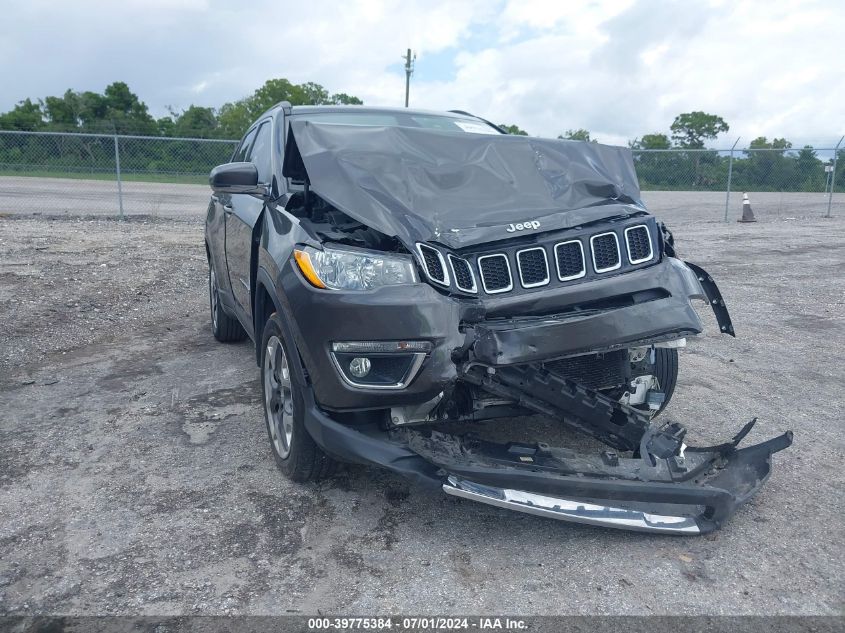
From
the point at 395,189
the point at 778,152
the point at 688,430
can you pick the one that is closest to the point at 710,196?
the point at 778,152

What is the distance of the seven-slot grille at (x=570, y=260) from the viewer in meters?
3.45

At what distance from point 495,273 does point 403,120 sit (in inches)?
86.9

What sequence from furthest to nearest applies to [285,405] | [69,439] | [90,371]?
[90,371] → [69,439] → [285,405]

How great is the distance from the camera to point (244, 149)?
6.02m

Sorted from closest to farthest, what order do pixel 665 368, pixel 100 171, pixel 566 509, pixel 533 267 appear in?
pixel 566 509, pixel 533 267, pixel 665 368, pixel 100 171

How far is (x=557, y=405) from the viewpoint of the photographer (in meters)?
3.46

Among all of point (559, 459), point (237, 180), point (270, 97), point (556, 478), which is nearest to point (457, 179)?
point (237, 180)

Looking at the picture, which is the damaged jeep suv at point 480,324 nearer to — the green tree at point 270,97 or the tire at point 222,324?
the tire at point 222,324

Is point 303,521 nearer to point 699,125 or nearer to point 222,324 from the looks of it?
point 222,324

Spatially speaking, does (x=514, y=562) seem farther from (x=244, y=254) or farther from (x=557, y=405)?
(x=244, y=254)

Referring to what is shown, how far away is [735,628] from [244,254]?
3323 millimetres

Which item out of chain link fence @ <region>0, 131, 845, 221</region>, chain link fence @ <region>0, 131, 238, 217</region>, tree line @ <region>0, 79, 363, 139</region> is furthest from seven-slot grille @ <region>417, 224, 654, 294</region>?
tree line @ <region>0, 79, 363, 139</region>

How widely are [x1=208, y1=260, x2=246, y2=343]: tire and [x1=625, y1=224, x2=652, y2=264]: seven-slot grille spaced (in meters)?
3.78

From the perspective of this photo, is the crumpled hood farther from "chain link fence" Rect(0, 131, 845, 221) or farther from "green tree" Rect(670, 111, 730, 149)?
"green tree" Rect(670, 111, 730, 149)
